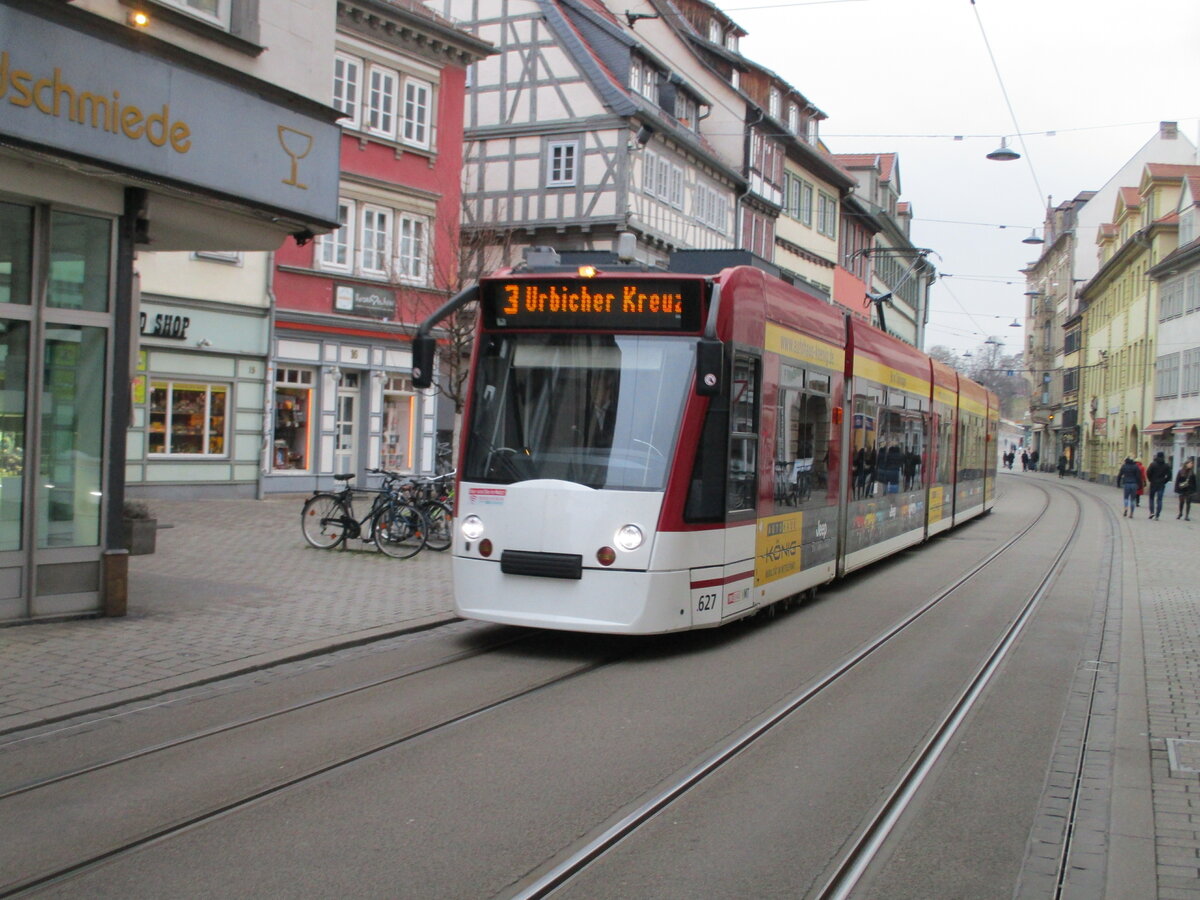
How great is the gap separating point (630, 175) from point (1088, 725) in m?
28.3

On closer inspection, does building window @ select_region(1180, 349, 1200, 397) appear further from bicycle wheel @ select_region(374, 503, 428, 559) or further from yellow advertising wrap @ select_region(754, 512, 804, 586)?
yellow advertising wrap @ select_region(754, 512, 804, 586)

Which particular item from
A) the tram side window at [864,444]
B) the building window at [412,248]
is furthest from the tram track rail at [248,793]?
the building window at [412,248]

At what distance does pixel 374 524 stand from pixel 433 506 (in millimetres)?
801

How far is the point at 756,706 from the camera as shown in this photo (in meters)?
7.86

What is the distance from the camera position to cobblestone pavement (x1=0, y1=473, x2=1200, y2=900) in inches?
272

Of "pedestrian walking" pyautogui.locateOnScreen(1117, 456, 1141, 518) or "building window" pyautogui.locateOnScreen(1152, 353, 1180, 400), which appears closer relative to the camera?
"pedestrian walking" pyautogui.locateOnScreen(1117, 456, 1141, 518)

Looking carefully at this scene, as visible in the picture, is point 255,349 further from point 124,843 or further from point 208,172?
point 124,843

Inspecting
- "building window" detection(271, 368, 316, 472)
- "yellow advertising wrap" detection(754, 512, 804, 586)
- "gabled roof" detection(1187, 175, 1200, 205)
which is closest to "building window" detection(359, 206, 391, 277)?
"building window" detection(271, 368, 316, 472)

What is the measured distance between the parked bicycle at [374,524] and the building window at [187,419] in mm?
8093

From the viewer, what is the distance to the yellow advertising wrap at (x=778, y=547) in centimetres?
1066

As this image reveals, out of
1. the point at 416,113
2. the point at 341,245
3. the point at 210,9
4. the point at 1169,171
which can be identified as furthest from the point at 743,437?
the point at 1169,171

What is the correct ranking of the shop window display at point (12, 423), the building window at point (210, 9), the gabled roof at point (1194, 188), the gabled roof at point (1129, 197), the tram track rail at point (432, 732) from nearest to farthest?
the tram track rail at point (432, 732), the shop window display at point (12, 423), the building window at point (210, 9), the gabled roof at point (1194, 188), the gabled roof at point (1129, 197)

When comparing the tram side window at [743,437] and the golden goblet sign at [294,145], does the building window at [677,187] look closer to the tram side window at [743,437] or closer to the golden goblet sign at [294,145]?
the golden goblet sign at [294,145]

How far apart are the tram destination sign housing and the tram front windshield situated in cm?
10
